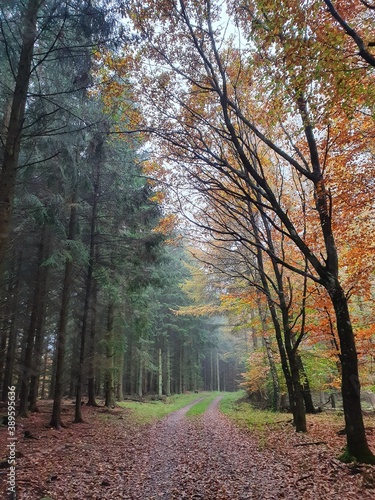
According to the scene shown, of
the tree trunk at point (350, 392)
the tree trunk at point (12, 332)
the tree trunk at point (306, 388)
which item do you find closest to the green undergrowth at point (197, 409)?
the tree trunk at point (306, 388)

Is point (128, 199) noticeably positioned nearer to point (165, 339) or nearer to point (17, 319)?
point (17, 319)

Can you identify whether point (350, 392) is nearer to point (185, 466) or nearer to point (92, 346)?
point (185, 466)

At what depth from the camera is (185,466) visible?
21.1 feet

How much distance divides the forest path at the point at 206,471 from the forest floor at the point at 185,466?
0.05 ft

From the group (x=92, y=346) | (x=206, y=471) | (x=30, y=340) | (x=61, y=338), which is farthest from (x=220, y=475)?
(x=92, y=346)

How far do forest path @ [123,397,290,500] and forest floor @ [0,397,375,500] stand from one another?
2 cm

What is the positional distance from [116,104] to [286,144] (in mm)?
4837

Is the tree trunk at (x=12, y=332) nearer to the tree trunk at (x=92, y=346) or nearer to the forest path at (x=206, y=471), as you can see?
the tree trunk at (x=92, y=346)

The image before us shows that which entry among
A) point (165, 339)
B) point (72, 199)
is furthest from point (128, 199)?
point (165, 339)

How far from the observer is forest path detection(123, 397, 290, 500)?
16.1 feet

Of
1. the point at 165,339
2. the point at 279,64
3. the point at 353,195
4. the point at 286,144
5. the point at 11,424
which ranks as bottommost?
the point at 11,424

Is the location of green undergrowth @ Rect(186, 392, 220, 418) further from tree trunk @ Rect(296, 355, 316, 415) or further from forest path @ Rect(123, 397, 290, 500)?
forest path @ Rect(123, 397, 290, 500)

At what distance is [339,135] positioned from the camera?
25.3ft

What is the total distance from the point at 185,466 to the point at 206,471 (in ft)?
1.93
